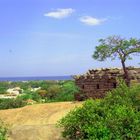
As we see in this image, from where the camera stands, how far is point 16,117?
21.8 metres

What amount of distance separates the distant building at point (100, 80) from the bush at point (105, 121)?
1095 centimetres

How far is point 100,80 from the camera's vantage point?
2412cm

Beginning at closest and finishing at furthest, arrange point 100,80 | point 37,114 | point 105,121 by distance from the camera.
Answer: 1. point 105,121
2. point 37,114
3. point 100,80

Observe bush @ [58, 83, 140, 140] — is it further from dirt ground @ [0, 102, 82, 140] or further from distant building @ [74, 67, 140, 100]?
distant building @ [74, 67, 140, 100]

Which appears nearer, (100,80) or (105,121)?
(105,121)

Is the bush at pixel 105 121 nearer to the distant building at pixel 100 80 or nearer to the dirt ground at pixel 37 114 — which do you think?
the dirt ground at pixel 37 114

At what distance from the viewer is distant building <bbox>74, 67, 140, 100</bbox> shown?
23777 millimetres

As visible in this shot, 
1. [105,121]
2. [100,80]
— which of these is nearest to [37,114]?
[100,80]

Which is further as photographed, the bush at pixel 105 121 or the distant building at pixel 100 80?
the distant building at pixel 100 80

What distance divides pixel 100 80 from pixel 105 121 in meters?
13.0

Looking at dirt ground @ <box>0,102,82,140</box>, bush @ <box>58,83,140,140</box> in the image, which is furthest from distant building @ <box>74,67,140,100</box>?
bush @ <box>58,83,140,140</box>

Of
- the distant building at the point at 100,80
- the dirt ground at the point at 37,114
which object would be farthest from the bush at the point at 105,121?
the distant building at the point at 100,80

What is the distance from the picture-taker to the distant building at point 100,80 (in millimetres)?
23777

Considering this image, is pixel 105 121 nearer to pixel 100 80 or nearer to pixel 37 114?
pixel 37 114
